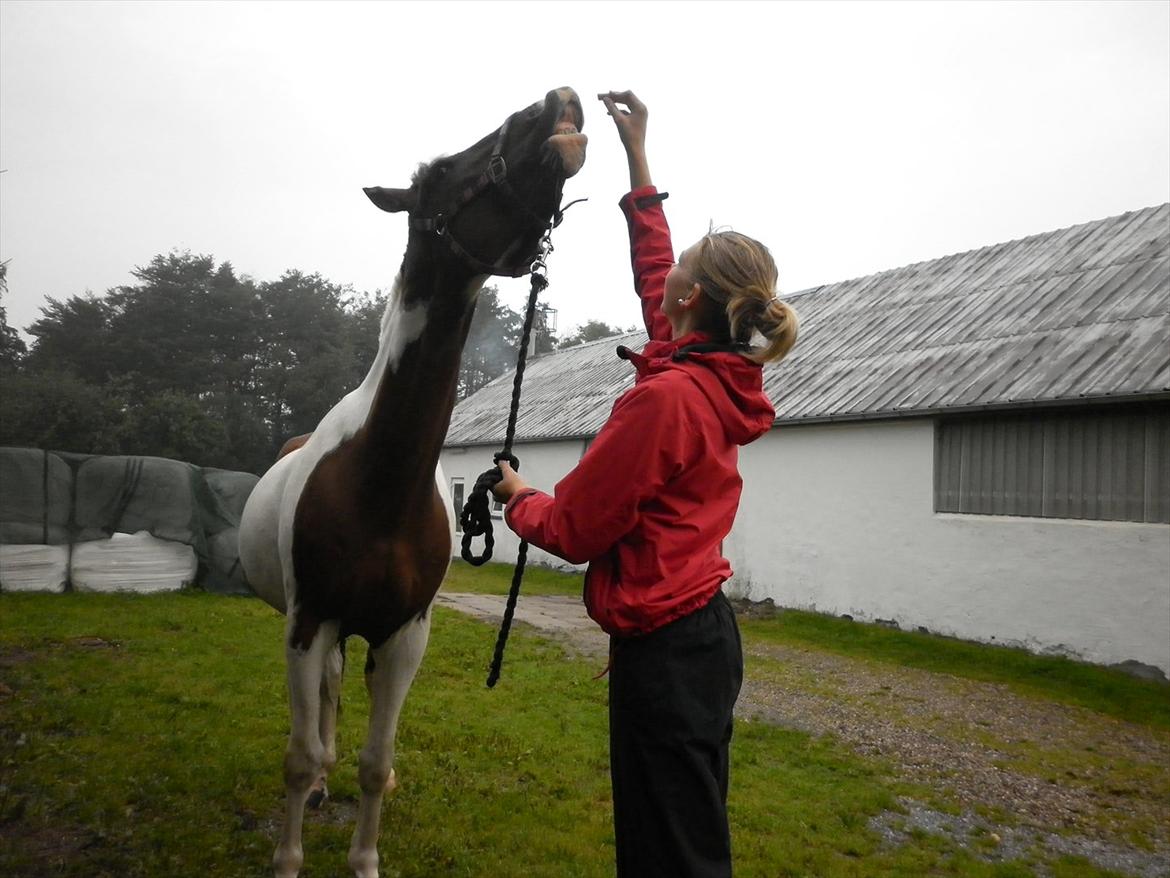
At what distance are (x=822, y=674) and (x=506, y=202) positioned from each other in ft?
22.8

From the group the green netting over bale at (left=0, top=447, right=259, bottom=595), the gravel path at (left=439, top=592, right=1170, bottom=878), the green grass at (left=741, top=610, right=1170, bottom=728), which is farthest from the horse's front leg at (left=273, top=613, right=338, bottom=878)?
the green grass at (left=741, top=610, right=1170, bottom=728)

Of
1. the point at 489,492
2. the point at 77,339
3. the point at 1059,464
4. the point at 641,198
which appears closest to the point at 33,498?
the point at 489,492

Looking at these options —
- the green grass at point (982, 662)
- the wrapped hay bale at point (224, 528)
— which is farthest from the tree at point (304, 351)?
the green grass at point (982, 662)

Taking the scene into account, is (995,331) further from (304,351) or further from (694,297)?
(304,351)

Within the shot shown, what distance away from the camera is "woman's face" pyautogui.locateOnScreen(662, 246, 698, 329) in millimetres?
1936

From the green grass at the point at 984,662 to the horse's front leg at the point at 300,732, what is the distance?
22.7 feet

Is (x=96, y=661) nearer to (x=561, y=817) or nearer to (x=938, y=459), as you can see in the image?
(x=561, y=817)

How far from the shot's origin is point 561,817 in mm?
4070

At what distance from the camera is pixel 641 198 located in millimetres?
2525

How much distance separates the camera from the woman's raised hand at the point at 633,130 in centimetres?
255

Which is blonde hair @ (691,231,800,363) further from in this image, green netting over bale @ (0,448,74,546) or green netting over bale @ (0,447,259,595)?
A: green netting over bale @ (0,448,74,546)

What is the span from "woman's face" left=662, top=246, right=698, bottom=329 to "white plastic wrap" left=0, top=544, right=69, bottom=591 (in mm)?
10551

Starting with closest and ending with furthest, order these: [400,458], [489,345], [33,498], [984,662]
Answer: [400,458] → [984,662] → [33,498] → [489,345]

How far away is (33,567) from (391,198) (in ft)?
31.8
